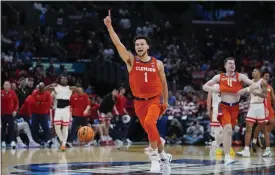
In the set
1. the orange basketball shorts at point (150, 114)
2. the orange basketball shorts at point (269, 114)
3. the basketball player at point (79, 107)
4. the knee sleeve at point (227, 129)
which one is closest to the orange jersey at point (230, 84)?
the knee sleeve at point (227, 129)

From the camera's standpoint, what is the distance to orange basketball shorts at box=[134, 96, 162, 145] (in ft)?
32.2

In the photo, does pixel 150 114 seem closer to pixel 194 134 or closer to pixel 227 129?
pixel 227 129

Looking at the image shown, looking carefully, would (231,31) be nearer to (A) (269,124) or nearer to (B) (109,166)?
(A) (269,124)

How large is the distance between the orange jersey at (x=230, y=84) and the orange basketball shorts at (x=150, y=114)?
2638mm

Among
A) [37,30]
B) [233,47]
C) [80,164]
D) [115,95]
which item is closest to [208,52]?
[233,47]

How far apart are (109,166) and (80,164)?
2.41ft

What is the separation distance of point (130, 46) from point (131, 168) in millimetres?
20130

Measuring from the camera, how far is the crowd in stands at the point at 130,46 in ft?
84.7

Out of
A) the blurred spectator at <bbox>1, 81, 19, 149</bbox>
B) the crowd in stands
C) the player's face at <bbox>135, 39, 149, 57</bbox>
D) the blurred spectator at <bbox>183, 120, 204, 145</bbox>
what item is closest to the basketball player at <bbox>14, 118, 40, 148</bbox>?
the blurred spectator at <bbox>1, 81, 19, 149</bbox>

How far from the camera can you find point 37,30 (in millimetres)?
30844

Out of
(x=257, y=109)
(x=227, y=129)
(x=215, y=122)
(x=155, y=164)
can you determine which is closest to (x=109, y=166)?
(x=155, y=164)

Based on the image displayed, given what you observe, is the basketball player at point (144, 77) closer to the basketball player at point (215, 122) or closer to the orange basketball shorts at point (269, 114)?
the basketball player at point (215, 122)

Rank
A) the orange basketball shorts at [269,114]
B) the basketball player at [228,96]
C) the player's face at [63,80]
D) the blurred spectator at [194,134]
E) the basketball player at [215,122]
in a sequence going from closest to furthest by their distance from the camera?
the basketball player at [228,96]
the basketball player at [215,122]
the orange basketball shorts at [269,114]
the player's face at [63,80]
the blurred spectator at [194,134]

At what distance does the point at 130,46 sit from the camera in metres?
31.2
